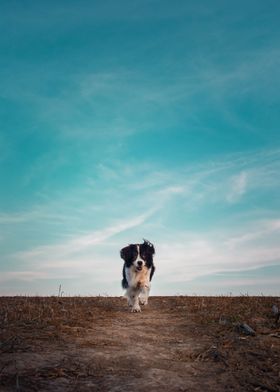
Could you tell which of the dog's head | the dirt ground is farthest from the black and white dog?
the dirt ground

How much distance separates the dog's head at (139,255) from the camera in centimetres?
1519

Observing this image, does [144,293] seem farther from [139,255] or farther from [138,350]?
[138,350]

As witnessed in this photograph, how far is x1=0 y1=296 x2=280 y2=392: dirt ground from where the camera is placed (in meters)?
6.86

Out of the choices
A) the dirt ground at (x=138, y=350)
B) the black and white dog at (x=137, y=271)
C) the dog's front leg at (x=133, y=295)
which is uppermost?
the black and white dog at (x=137, y=271)

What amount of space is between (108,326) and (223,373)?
13.5ft

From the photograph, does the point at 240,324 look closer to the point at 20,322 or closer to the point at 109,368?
the point at 109,368

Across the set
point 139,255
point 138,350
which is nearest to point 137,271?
point 139,255

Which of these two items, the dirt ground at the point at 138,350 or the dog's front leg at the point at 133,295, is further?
the dog's front leg at the point at 133,295

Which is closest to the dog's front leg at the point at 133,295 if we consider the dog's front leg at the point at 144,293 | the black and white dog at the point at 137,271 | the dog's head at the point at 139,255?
the black and white dog at the point at 137,271

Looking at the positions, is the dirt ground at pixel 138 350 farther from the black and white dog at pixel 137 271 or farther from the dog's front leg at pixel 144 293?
the dog's front leg at pixel 144 293

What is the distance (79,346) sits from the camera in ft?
28.5

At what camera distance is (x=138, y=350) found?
860cm

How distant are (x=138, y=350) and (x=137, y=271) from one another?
6714mm

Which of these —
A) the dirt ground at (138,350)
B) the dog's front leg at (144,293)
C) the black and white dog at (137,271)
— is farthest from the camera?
the dog's front leg at (144,293)
